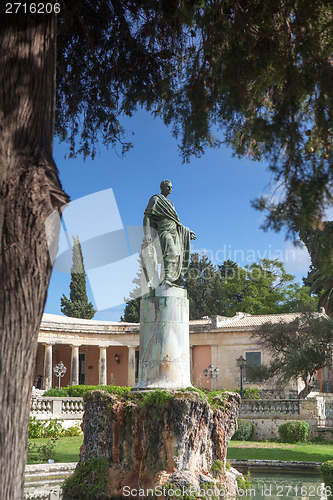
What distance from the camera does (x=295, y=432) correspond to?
2153 centimetres

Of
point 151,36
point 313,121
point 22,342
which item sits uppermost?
point 151,36

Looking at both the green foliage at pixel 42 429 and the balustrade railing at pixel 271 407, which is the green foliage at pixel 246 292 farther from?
the green foliage at pixel 42 429

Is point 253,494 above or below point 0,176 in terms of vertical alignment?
below

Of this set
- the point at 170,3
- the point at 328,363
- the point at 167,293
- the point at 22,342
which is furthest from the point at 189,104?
the point at 328,363

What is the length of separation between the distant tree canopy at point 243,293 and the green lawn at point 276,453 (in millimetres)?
27305

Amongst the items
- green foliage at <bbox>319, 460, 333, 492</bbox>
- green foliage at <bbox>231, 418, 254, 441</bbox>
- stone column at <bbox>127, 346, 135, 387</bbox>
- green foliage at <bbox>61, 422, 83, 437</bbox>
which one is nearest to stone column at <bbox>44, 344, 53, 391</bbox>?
stone column at <bbox>127, 346, 135, 387</bbox>

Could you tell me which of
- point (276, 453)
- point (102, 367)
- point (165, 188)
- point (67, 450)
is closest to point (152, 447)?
point (165, 188)

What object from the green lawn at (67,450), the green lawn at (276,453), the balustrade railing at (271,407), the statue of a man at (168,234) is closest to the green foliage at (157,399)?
the statue of a man at (168,234)

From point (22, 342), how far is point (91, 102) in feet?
15.2

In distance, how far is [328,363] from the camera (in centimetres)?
2569

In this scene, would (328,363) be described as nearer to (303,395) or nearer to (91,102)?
(303,395)

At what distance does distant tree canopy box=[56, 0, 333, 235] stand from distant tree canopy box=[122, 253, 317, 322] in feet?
132

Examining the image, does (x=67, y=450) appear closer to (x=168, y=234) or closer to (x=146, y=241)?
(x=146, y=241)

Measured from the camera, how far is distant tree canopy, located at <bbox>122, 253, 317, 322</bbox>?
49031mm
